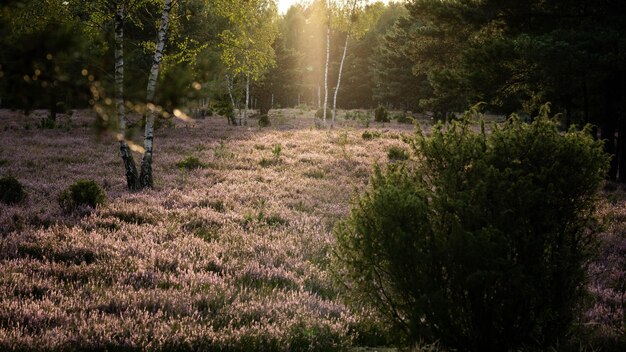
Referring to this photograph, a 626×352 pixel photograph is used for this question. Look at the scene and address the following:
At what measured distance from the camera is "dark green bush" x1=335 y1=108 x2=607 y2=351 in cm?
385

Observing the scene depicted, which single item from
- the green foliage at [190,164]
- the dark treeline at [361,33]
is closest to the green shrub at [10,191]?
the dark treeline at [361,33]

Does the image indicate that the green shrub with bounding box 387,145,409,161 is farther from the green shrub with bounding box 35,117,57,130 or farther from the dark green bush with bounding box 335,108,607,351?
the green shrub with bounding box 35,117,57,130

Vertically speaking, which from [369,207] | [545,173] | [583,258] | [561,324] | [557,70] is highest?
[557,70]

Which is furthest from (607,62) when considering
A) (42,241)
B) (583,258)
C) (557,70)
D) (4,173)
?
(4,173)

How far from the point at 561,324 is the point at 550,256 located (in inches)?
25.7

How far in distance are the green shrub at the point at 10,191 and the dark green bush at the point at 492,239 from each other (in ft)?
31.3

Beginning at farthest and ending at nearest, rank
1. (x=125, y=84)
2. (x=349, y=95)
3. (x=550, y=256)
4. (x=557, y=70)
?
(x=349, y=95)
(x=557, y=70)
(x=550, y=256)
(x=125, y=84)

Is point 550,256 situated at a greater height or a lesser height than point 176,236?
greater

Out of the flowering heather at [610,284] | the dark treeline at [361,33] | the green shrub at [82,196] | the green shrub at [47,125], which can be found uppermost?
the dark treeline at [361,33]

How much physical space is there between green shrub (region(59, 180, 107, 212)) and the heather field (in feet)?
1.34

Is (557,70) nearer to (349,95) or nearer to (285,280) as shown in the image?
A: (285,280)

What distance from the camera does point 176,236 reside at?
338 inches

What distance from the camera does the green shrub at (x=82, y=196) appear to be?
33.3 ft

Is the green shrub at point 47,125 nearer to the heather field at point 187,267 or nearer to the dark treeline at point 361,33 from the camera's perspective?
the dark treeline at point 361,33
